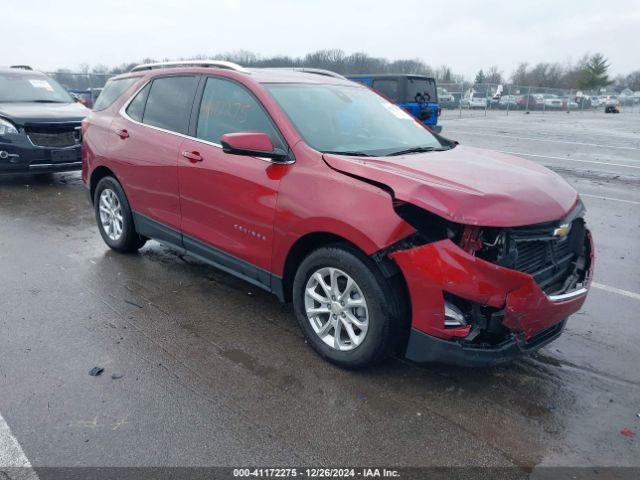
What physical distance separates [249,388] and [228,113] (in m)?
2.10

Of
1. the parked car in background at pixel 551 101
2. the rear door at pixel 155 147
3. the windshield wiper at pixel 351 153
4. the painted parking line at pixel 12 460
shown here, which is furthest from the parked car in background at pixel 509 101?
the painted parking line at pixel 12 460

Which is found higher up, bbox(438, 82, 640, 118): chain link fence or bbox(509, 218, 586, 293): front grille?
bbox(509, 218, 586, 293): front grille

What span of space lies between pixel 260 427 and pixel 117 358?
123 cm

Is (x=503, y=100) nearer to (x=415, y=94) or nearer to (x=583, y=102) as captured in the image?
(x=583, y=102)

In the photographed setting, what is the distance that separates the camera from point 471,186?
3.08 m

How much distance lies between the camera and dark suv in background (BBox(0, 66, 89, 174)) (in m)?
8.37

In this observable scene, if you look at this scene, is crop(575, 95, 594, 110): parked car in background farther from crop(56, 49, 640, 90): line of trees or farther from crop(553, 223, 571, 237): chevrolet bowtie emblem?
crop(553, 223, 571, 237): chevrolet bowtie emblem

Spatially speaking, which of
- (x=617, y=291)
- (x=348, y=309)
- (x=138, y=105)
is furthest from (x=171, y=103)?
(x=617, y=291)

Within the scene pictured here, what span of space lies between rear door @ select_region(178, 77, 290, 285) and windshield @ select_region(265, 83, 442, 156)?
0.77 feet

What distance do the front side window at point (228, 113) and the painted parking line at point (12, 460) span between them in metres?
2.29

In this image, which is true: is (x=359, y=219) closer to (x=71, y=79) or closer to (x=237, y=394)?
(x=237, y=394)

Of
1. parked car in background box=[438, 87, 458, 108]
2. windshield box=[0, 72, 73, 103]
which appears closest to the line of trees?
parked car in background box=[438, 87, 458, 108]

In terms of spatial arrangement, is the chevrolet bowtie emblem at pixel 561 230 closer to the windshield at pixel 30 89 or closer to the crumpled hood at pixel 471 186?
the crumpled hood at pixel 471 186

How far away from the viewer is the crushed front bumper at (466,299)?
282 cm
